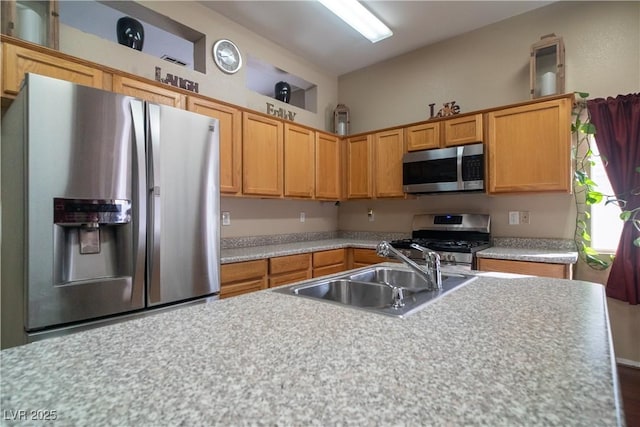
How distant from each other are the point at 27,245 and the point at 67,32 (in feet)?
5.47

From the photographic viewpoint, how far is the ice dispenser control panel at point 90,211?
1.49 m

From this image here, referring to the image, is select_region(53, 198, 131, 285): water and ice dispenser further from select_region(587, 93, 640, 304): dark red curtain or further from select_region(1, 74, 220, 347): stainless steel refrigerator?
select_region(587, 93, 640, 304): dark red curtain

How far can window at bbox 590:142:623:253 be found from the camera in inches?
104

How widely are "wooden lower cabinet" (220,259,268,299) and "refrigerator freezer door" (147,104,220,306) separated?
0.27m

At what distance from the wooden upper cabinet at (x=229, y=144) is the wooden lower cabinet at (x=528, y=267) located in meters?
2.18

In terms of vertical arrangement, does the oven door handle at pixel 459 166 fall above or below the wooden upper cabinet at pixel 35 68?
below

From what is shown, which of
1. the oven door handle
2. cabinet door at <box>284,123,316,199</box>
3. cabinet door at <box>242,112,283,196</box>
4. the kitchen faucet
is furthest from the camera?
cabinet door at <box>284,123,316,199</box>

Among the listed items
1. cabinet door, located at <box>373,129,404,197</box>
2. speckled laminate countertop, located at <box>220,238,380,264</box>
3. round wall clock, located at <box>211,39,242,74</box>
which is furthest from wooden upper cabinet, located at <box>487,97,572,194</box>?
round wall clock, located at <box>211,39,242,74</box>

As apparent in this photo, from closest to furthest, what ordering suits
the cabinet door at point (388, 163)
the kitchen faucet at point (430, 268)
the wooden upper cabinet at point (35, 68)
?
the kitchen faucet at point (430, 268)
the wooden upper cabinet at point (35, 68)
the cabinet door at point (388, 163)

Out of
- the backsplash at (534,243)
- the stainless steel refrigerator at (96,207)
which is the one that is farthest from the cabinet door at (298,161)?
the backsplash at (534,243)

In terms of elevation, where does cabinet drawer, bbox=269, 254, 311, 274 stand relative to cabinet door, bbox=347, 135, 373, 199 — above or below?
below

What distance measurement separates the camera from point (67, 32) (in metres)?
2.22

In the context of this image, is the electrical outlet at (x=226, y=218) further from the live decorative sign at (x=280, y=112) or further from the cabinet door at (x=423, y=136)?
the cabinet door at (x=423, y=136)

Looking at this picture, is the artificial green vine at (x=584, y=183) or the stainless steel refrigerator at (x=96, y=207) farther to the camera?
the artificial green vine at (x=584, y=183)
